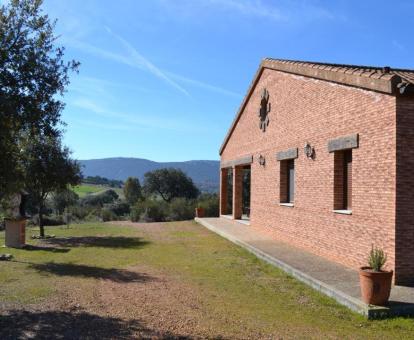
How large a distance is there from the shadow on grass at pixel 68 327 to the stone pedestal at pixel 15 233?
30.3ft

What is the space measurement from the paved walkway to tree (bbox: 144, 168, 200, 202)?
3497cm

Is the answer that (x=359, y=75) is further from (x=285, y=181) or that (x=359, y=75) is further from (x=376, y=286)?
(x=285, y=181)

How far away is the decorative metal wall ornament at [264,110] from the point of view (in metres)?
17.4

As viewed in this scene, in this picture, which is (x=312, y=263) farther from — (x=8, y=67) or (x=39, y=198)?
(x=39, y=198)

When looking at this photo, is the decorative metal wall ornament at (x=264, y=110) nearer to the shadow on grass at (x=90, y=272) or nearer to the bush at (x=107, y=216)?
the shadow on grass at (x=90, y=272)

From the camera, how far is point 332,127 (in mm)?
11406

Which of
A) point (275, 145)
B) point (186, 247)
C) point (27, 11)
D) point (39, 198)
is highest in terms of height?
point (27, 11)

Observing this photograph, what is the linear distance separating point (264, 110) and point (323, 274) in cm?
940

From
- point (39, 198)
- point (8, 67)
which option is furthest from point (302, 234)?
point (39, 198)

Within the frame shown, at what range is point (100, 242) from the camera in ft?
58.3

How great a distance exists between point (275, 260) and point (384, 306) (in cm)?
450

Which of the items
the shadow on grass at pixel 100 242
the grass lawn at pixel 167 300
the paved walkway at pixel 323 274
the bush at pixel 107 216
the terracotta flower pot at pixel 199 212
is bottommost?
the bush at pixel 107 216

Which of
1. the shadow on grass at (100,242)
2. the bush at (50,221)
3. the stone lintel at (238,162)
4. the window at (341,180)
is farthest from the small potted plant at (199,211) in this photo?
the window at (341,180)

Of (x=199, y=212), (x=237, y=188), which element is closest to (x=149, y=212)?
(x=199, y=212)
